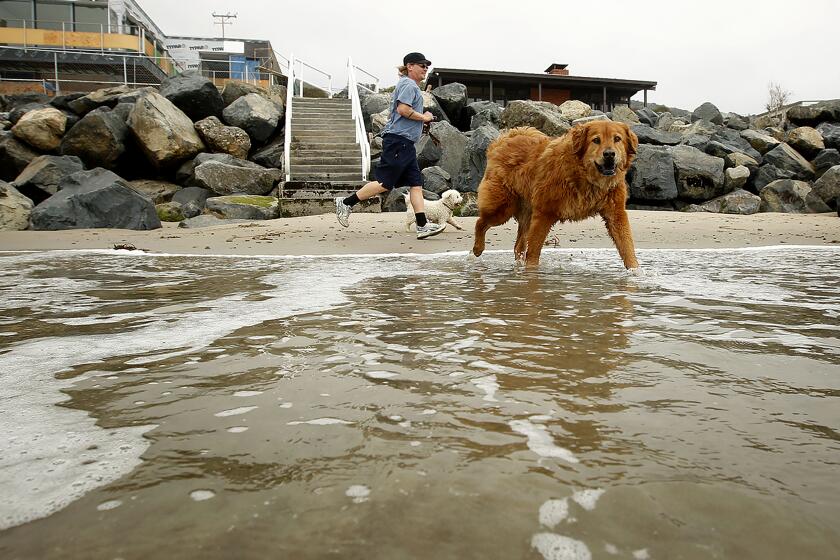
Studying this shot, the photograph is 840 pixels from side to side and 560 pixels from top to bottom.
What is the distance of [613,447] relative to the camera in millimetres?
1375

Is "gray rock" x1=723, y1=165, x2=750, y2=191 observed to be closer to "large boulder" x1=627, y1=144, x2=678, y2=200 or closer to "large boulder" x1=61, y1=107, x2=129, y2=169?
"large boulder" x1=627, y1=144, x2=678, y2=200

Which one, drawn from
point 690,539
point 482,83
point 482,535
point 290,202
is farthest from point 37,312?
point 482,83

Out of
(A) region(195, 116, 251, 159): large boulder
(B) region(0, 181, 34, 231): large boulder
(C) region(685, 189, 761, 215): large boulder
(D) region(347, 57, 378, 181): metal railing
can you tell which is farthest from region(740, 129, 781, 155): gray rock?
(B) region(0, 181, 34, 231): large boulder

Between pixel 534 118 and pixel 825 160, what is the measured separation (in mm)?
9691

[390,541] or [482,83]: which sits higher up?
[482,83]

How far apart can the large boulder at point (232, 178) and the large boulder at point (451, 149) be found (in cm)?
430

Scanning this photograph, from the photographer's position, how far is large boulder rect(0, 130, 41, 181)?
15438 millimetres

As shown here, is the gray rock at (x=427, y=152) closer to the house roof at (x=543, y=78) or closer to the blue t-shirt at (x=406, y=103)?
the blue t-shirt at (x=406, y=103)

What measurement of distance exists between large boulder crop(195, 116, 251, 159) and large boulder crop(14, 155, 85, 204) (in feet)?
11.9

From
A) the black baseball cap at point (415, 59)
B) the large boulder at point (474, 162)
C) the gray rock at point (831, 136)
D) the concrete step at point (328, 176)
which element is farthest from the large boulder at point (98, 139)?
the gray rock at point (831, 136)

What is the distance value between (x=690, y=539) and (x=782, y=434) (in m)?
0.60

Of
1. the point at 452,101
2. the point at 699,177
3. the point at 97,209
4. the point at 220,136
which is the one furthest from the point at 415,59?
the point at 452,101

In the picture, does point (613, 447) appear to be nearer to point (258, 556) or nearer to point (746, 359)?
point (258, 556)

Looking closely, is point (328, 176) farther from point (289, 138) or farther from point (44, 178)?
point (44, 178)
